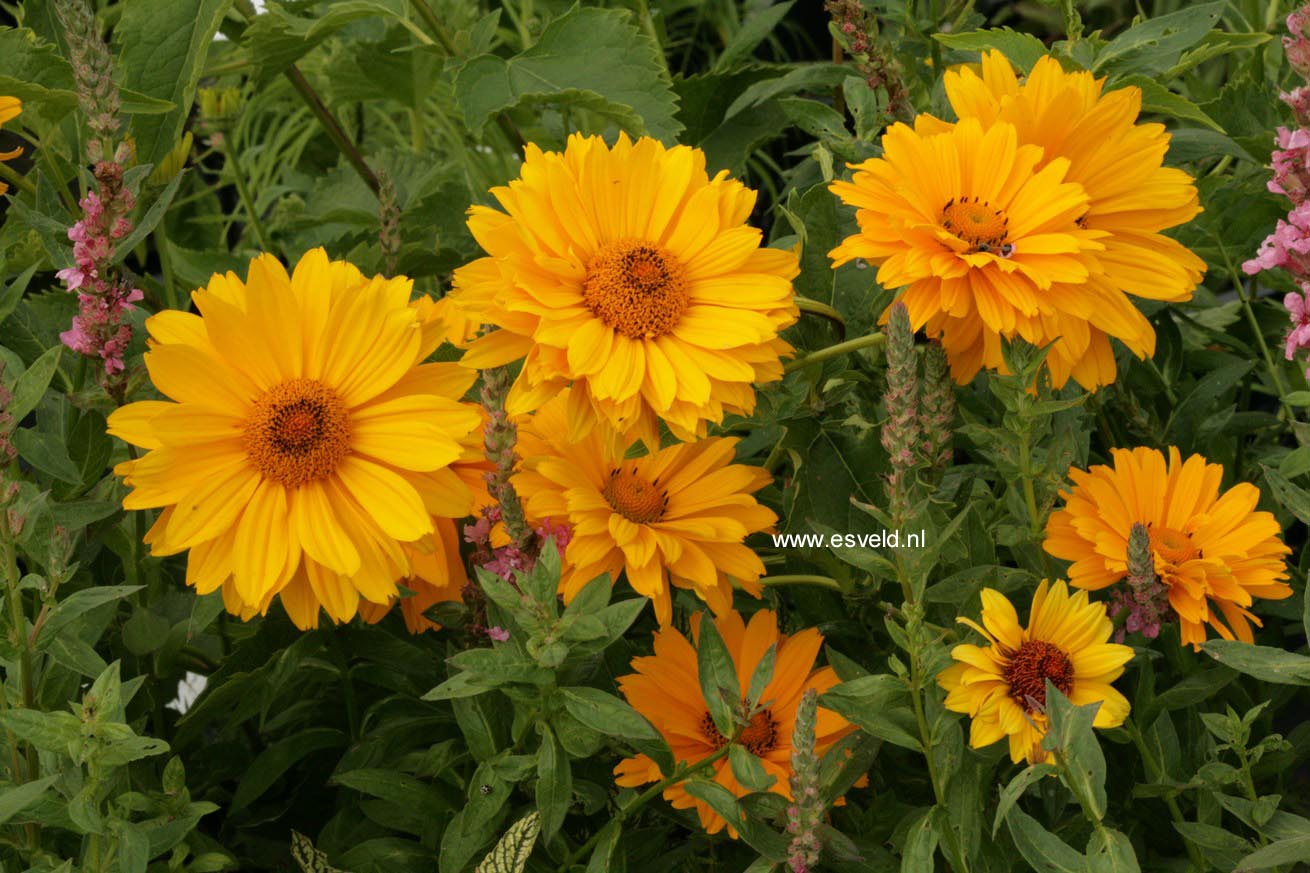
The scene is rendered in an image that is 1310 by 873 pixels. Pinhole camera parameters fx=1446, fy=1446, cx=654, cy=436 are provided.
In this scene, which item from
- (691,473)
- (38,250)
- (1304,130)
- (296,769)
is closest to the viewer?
(1304,130)

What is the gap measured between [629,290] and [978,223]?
0.78ft

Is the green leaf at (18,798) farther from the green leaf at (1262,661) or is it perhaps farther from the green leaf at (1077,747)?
the green leaf at (1262,661)

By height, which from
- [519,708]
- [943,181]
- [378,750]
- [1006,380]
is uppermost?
[943,181]

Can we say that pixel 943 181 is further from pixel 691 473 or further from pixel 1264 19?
pixel 1264 19

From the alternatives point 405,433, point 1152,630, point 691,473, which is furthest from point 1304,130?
point 405,433

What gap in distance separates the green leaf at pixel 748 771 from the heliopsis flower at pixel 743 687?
0.40ft

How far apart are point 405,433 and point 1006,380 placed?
0.38m

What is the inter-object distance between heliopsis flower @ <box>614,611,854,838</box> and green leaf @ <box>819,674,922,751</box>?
92 millimetres

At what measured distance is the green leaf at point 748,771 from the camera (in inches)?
31.7

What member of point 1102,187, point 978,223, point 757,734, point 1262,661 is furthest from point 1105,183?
point 757,734

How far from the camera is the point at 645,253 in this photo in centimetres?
91

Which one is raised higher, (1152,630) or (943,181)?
(943,181)

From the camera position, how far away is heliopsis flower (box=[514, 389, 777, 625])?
36.2 inches

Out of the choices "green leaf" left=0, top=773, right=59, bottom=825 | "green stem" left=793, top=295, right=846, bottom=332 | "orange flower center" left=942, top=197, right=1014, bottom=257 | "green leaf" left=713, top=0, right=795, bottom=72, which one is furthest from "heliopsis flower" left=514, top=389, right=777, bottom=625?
"green leaf" left=713, top=0, right=795, bottom=72
